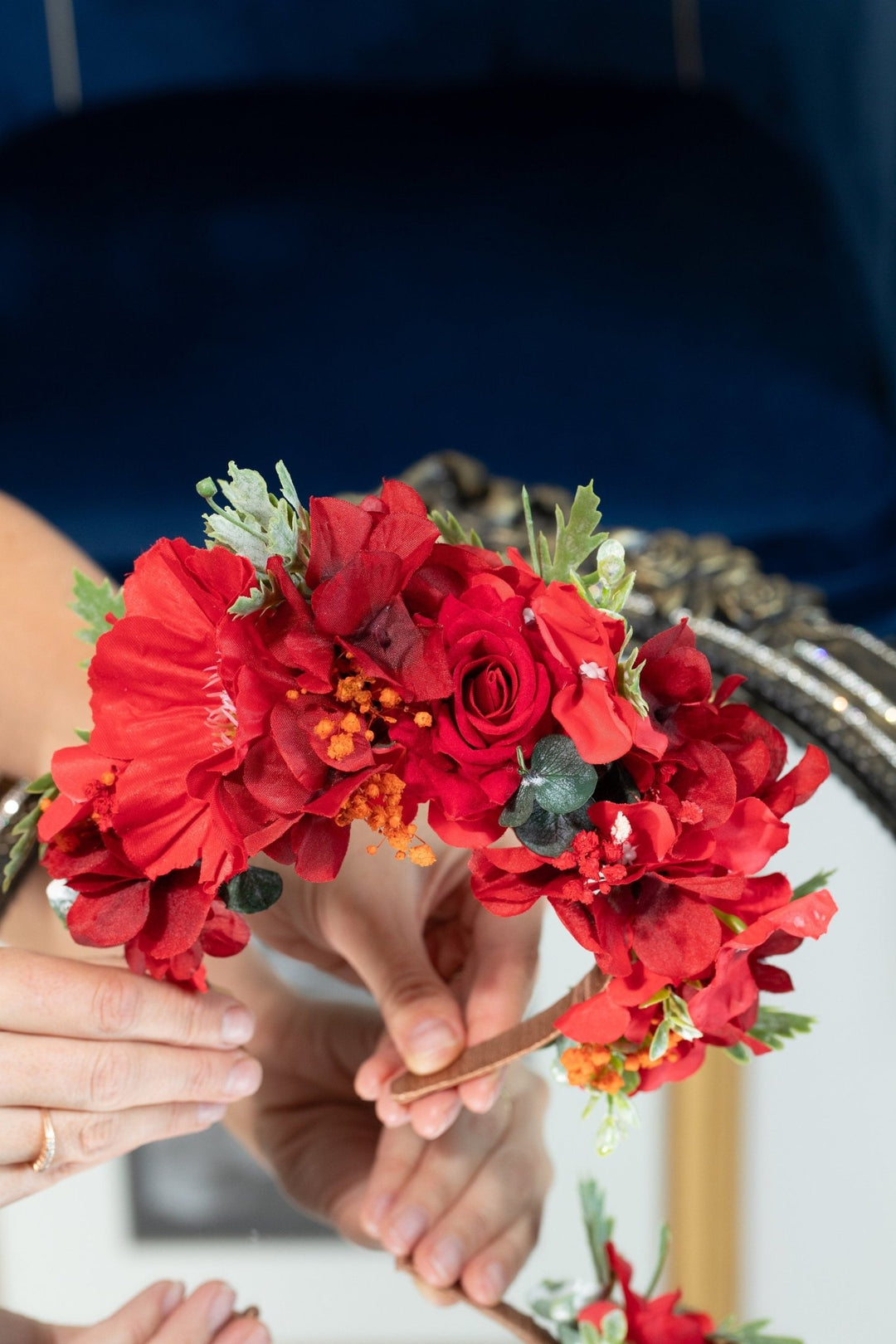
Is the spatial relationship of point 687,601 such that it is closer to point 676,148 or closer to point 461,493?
point 461,493

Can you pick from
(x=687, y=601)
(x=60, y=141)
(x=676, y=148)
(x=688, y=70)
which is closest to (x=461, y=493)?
(x=687, y=601)

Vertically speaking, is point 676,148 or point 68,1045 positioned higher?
point 676,148

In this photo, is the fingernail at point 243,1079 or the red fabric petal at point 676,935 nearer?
the red fabric petal at point 676,935

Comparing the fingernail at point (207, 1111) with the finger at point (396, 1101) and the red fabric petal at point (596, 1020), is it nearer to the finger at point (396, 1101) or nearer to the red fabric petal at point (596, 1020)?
the finger at point (396, 1101)

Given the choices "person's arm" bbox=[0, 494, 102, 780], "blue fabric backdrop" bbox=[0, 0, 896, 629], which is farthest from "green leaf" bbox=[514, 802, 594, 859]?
"blue fabric backdrop" bbox=[0, 0, 896, 629]

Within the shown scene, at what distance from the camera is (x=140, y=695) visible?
360mm

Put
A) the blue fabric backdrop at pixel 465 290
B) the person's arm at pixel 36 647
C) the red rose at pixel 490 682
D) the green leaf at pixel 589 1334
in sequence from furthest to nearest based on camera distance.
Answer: the blue fabric backdrop at pixel 465 290
the person's arm at pixel 36 647
the green leaf at pixel 589 1334
the red rose at pixel 490 682

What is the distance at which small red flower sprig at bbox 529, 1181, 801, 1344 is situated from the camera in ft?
1.48

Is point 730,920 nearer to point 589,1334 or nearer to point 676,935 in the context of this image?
point 676,935

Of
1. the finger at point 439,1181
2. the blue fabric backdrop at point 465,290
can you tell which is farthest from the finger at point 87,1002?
the blue fabric backdrop at point 465,290

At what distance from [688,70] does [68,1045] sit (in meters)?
1.16

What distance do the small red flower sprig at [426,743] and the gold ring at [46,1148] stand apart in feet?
0.40

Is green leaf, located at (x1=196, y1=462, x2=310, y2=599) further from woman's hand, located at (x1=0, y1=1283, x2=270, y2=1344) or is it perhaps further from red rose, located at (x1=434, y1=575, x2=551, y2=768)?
woman's hand, located at (x1=0, y1=1283, x2=270, y2=1344)

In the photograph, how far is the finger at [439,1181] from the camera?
0.48m
